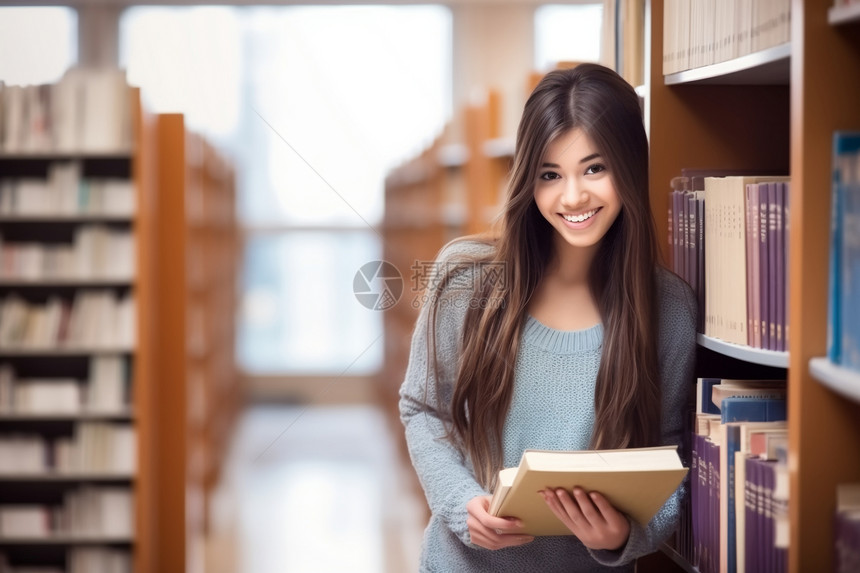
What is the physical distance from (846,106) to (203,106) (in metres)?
4.35

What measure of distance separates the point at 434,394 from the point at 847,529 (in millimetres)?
628

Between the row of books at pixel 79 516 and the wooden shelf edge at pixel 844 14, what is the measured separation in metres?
3.25

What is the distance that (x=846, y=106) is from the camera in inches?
40.9

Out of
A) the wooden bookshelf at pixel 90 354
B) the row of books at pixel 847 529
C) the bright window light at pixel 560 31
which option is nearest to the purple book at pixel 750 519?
the row of books at pixel 847 529

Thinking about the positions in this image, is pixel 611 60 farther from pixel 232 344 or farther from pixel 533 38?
pixel 533 38

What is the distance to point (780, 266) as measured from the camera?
1231mm

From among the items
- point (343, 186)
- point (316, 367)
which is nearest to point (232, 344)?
point (316, 367)

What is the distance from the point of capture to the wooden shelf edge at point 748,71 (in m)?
1.20

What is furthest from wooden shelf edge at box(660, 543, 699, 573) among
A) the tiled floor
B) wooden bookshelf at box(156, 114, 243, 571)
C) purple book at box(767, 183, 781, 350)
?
wooden bookshelf at box(156, 114, 243, 571)

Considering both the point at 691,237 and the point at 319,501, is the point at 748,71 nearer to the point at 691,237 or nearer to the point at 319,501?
the point at 691,237

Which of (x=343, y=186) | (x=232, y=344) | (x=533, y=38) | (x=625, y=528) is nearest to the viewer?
(x=625, y=528)

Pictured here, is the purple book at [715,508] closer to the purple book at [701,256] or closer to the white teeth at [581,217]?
the purple book at [701,256]

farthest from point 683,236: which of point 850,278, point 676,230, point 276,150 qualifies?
point 276,150

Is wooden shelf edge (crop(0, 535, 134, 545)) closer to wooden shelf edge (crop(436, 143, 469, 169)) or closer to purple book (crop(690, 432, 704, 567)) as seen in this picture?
wooden shelf edge (crop(436, 143, 469, 169))
